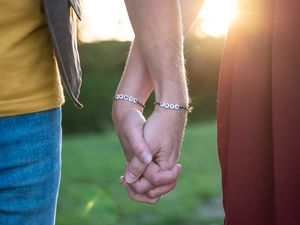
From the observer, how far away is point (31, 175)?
193 centimetres

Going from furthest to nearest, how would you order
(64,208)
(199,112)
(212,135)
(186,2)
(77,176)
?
(199,112) → (212,135) → (77,176) → (64,208) → (186,2)

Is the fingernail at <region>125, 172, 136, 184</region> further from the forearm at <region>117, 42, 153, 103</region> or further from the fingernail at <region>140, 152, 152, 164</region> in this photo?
the forearm at <region>117, 42, 153, 103</region>

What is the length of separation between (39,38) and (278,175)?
698mm

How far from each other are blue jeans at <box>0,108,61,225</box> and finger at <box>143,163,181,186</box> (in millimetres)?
249

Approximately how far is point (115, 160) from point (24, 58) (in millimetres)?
7094

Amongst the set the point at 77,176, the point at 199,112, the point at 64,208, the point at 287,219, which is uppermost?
the point at 287,219

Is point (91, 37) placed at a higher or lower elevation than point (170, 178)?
lower

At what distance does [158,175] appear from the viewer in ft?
6.46

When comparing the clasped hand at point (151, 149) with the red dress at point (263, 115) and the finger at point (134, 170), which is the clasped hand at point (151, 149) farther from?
the red dress at point (263, 115)

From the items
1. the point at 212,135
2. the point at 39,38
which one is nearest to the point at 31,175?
the point at 39,38

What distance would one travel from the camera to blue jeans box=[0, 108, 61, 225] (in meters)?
1.90

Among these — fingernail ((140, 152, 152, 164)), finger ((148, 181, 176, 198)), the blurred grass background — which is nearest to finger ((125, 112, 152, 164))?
fingernail ((140, 152, 152, 164))

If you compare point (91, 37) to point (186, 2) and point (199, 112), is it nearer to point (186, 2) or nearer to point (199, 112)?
point (199, 112)

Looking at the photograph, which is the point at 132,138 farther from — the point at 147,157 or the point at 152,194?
the point at 152,194
